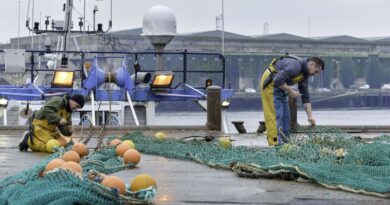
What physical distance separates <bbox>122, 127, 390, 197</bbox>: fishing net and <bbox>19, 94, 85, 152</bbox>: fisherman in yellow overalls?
1.34 metres

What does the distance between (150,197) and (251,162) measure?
81.1 inches

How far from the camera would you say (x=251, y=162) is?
6.88 metres

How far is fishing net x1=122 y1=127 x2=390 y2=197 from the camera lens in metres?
5.84

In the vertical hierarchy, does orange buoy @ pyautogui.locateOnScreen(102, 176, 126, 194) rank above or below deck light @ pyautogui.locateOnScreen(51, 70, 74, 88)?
below

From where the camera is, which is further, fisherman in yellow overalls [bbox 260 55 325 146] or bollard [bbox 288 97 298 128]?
bollard [bbox 288 97 298 128]

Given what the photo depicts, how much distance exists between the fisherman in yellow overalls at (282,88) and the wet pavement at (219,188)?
1823mm

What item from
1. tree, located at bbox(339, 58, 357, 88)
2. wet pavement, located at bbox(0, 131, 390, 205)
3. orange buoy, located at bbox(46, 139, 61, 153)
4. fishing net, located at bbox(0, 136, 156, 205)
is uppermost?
tree, located at bbox(339, 58, 357, 88)

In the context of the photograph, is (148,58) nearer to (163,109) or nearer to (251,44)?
(163,109)

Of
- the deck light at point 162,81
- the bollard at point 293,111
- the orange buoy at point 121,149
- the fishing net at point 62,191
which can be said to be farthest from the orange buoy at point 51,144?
the deck light at point 162,81

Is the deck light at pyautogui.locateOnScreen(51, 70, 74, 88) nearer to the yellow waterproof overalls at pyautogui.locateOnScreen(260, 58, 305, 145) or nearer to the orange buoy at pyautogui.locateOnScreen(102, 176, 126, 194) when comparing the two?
the yellow waterproof overalls at pyautogui.locateOnScreen(260, 58, 305, 145)

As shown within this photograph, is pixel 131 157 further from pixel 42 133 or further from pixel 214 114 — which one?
pixel 214 114

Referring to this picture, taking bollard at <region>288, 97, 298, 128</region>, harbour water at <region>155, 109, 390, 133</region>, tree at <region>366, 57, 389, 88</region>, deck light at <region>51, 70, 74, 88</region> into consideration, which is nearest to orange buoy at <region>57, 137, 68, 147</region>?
bollard at <region>288, 97, 298, 128</region>

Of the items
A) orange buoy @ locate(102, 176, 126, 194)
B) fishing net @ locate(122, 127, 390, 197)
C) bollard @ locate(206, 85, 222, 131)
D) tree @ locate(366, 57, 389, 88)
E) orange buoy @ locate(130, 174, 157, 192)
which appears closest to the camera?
orange buoy @ locate(102, 176, 126, 194)

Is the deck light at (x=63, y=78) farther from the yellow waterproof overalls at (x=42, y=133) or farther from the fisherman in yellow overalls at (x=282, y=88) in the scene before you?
the fisherman in yellow overalls at (x=282, y=88)
